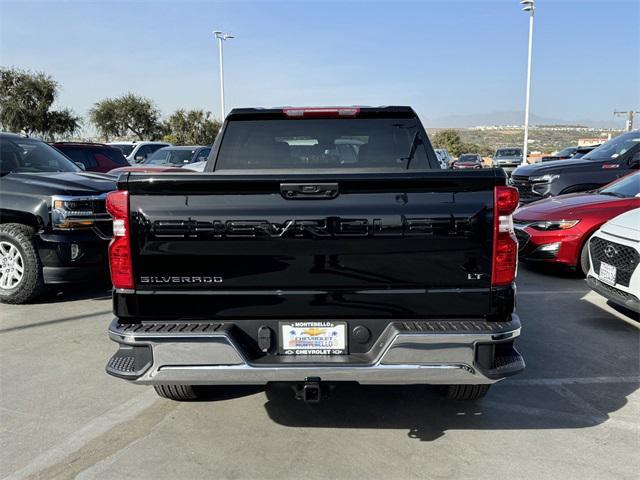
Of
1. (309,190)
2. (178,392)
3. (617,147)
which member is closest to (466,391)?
(309,190)

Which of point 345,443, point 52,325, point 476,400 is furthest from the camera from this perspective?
point 52,325

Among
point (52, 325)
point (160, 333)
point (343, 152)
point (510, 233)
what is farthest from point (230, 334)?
point (52, 325)

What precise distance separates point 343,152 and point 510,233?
1.69 meters

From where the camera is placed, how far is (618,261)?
5.31 m

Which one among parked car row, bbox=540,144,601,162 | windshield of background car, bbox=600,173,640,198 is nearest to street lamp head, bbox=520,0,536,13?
parked car row, bbox=540,144,601,162

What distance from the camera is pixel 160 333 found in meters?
2.87

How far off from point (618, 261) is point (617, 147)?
6391mm

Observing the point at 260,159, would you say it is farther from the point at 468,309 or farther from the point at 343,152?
the point at 468,309

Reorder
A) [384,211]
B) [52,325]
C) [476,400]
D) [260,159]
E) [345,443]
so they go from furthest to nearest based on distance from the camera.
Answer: [52,325] < [260,159] < [476,400] < [345,443] < [384,211]

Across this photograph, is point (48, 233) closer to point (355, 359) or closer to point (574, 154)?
point (355, 359)

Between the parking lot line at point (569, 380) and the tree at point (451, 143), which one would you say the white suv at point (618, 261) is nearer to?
the parking lot line at point (569, 380)

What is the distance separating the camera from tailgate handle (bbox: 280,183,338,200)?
2836mm

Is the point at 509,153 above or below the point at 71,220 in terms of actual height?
below

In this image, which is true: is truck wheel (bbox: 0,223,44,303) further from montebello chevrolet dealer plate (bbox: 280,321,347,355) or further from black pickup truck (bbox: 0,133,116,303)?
montebello chevrolet dealer plate (bbox: 280,321,347,355)
